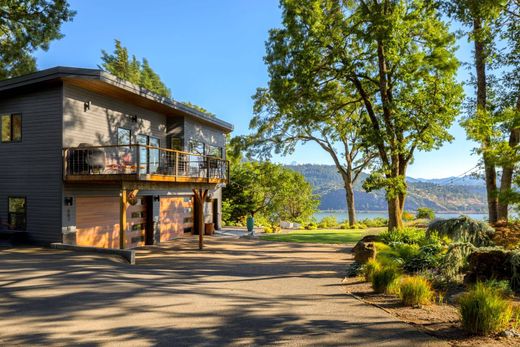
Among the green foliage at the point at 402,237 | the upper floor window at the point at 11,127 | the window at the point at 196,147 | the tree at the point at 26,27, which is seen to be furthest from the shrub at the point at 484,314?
the tree at the point at 26,27

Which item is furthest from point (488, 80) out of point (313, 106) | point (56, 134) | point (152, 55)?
point (152, 55)

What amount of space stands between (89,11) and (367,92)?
57.3 feet

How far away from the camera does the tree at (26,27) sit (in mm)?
22750

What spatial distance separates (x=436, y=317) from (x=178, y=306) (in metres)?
4.62

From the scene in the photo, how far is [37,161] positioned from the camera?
1487 cm

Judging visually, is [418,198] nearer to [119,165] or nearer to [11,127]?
[119,165]

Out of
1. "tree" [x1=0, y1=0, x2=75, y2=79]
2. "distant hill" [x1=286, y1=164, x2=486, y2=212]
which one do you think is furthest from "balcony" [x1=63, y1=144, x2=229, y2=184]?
"distant hill" [x1=286, y1=164, x2=486, y2=212]

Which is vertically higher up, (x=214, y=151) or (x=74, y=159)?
(x=214, y=151)

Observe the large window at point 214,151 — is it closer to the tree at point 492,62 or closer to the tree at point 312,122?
the tree at point 312,122

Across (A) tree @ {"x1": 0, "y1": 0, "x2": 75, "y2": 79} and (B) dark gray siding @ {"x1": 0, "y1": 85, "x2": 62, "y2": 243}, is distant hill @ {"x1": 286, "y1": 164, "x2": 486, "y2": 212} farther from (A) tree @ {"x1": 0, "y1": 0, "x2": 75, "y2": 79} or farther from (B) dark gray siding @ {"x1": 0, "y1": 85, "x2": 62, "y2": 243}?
(B) dark gray siding @ {"x1": 0, "y1": 85, "x2": 62, "y2": 243}

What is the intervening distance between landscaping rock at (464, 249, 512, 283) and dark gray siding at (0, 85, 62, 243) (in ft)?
43.8

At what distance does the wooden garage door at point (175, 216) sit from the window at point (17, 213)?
6.39 m

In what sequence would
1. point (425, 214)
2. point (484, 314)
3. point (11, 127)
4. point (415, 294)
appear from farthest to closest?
point (425, 214) < point (11, 127) < point (415, 294) < point (484, 314)

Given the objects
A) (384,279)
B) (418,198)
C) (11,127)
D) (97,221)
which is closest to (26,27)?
(11,127)
